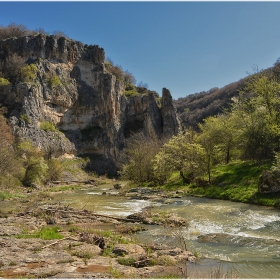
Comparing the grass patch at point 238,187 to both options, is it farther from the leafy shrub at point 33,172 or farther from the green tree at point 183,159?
the leafy shrub at point 33,172

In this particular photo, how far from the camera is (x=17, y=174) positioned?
38.8 m

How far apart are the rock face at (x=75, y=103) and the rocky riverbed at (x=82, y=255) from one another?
171ft

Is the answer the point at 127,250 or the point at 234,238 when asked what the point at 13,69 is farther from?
the point at 234,238

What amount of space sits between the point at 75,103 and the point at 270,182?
2733 inches

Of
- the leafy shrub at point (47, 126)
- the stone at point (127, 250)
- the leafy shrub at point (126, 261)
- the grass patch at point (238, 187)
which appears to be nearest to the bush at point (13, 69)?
the leafy shrub at point (47, 126)

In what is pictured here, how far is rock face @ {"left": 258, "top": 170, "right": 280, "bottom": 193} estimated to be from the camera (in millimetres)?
20119

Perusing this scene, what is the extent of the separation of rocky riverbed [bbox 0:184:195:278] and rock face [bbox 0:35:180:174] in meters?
52.1

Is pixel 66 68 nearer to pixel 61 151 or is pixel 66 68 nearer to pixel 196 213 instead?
pixel 61 151

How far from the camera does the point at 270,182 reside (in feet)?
67.3

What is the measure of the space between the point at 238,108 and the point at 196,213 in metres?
23.3

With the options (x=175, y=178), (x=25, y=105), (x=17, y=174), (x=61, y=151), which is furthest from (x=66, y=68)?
(x=175, y=178)

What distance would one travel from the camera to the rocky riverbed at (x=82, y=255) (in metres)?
7.54

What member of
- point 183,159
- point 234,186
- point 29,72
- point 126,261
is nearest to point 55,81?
point 29,72

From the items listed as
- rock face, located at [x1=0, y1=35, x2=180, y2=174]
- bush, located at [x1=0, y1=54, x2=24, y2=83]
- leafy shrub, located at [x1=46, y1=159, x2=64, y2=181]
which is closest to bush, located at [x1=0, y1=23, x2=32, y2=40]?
rock face, located at [x1=0, y1=35, x2=180, y2=174]
